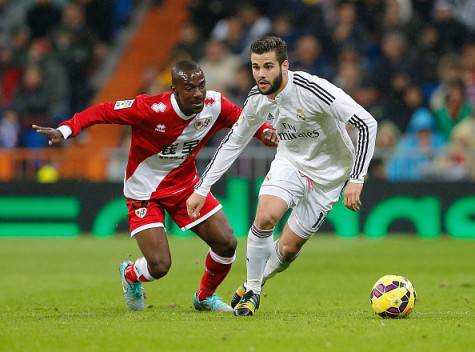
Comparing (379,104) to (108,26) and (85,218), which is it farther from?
(108,26)

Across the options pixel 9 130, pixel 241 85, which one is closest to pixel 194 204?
pixel 241 85

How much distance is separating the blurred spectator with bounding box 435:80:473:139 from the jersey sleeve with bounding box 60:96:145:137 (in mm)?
9110

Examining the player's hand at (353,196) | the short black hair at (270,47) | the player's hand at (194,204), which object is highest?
the short black hair at (270,47)

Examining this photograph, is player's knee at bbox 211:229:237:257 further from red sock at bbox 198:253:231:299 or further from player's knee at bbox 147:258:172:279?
player's knee at bbox 147:258:172:279

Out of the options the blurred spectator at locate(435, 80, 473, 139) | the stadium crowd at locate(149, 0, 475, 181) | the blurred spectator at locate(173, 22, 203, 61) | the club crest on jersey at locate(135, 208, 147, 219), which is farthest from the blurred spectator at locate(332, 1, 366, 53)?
the club crest on jersey at locate(135, 208, 147, 219)

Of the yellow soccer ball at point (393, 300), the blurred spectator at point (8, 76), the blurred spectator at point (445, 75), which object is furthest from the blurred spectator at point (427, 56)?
the yellow soccer ball at point (393, 300)

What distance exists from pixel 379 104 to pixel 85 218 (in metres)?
5.36

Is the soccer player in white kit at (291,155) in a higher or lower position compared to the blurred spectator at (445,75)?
lower

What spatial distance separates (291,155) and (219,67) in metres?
9.93

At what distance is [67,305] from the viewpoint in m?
10.1

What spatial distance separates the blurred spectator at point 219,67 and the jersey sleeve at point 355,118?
10.2 m

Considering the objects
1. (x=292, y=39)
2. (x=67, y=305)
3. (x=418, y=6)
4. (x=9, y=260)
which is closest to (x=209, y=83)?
(x=292, y=39)

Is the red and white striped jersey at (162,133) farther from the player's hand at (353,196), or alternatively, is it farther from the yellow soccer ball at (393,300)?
the yellow soccer ball at (393,300)

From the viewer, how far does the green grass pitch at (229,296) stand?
736 cm
